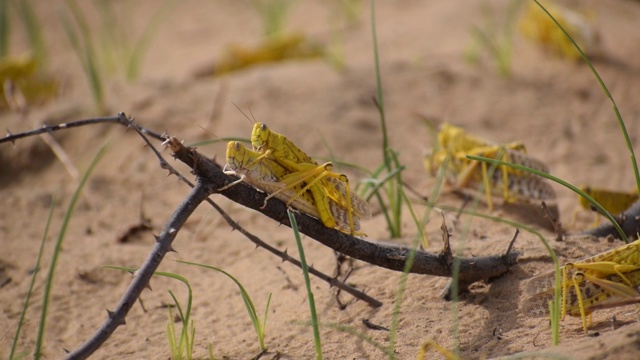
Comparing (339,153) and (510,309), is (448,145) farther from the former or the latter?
(510,309)

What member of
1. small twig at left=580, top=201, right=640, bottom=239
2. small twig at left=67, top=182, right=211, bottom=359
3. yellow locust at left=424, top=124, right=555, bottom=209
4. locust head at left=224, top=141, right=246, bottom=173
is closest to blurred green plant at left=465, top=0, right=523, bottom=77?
yellow locust at left=424, top=124, right=555, bottom=209

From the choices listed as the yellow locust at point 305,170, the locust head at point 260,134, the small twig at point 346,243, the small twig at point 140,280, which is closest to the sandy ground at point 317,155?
the small twig at point 346,243

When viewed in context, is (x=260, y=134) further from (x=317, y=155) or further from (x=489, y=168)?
(x=317, y=155)

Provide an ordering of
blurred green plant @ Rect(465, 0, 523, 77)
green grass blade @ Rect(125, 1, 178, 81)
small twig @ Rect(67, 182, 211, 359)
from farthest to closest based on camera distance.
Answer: green grass blade @ Rect(125, 1, 178, 81) < blurred green plant @ Rect(465, 0, 523, 77) < small twig @ Rect(67, 182, 211, 359)

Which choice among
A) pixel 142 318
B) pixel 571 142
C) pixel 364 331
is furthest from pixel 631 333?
pixel 571 142

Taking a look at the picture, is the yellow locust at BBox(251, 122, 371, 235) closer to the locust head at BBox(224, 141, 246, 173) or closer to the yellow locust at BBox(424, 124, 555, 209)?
the locust head at BBox(224, 141, 246, 173)

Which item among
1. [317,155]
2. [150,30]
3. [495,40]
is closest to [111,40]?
[150,30]
